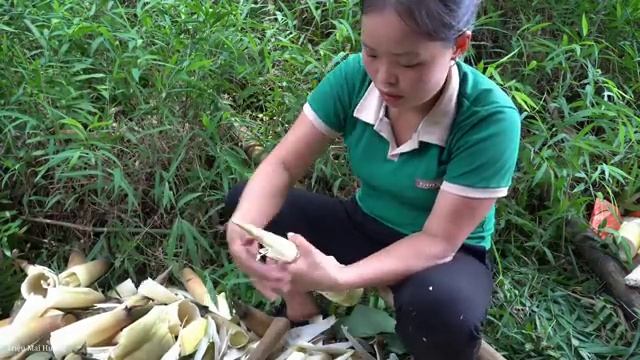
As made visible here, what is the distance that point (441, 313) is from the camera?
1.56 m

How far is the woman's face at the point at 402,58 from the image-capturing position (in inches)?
52.9

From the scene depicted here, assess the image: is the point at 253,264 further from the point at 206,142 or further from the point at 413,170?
the point at 206,142

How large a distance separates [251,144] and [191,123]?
0.20m

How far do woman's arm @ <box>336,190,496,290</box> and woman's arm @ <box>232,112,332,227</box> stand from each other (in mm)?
301

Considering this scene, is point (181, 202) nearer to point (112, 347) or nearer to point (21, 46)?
point (112, 347)

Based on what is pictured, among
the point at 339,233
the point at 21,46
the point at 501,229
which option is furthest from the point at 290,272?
the point at 21,46

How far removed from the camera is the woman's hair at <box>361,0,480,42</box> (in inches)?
51.7

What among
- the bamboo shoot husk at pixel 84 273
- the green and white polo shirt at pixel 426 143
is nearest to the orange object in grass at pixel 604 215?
the green and white polo shirt at pixel 426 143

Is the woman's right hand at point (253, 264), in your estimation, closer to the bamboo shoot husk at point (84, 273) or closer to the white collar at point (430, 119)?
the white collar at point (430, 119)

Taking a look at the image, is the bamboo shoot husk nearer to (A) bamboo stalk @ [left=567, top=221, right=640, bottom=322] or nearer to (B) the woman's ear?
(B) the woman's ear

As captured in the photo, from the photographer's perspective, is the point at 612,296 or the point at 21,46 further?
the point at 21,46

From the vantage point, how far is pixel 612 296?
221 centimetres

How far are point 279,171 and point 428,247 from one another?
421 millimetres

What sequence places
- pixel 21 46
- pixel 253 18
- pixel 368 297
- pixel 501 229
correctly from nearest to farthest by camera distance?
1. pixel 368 297
2. pixel 501 229
3. pixel 21 46
4. pixel 253 18
